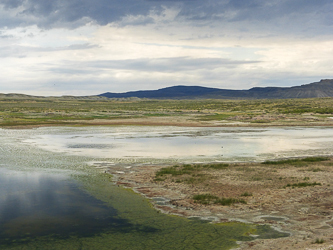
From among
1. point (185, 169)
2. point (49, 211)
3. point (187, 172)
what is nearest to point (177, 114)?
point (185, 169)

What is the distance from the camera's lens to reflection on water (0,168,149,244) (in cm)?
1405

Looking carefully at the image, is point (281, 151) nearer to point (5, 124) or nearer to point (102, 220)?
point (102, 220)

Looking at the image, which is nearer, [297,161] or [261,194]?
[261,194]

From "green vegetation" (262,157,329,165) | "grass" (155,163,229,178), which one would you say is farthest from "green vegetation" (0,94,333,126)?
"grass" (155,163,229,178)

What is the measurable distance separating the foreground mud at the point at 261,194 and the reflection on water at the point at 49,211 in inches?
110

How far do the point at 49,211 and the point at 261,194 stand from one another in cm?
1023

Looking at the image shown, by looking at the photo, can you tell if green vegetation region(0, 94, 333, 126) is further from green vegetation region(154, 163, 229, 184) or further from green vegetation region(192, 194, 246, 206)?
green vegetation region(192, 194, 246, 206)

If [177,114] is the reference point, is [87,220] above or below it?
below

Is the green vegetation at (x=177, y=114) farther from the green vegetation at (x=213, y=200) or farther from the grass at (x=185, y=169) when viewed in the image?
the green vegetation at (x=213, y=200)

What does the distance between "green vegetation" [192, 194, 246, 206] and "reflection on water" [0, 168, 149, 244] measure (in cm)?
403

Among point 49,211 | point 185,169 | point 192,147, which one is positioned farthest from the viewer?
point 192,147

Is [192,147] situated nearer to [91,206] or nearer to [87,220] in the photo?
[91,206]

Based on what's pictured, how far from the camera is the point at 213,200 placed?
17.5 meters

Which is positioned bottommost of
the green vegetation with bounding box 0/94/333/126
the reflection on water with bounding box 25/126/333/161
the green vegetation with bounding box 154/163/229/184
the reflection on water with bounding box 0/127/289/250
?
the reflection on water with bounding box 0/127/289/250
